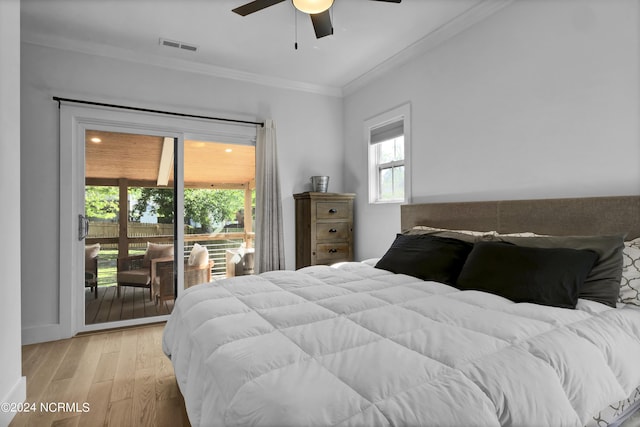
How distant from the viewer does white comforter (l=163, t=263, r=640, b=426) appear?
847 mm

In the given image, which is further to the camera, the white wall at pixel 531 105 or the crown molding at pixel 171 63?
the crown molding at pixel 171 63

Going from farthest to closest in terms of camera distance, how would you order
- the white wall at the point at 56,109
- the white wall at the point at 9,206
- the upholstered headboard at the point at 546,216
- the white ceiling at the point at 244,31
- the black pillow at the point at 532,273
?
the white wall at the point at 56,109 < the white ceiling at the point at 244,31 < the upholstered headboard at the point at 546,216 < the white wall at the point at 9,206 < the black pillow at the point at 532,273

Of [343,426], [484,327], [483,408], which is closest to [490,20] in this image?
[484,327]

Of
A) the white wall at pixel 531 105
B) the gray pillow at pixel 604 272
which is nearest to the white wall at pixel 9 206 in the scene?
the gray pillow at pixel 604 272

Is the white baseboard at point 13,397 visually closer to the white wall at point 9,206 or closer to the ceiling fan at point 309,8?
the white wall at point 9,206

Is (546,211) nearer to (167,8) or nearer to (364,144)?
(364,144)

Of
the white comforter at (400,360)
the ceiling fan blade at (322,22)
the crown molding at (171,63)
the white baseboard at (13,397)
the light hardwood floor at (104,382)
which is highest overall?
the crown molding at (171,63)

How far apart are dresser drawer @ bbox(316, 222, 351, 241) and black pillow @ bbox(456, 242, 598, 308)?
6.54 feet

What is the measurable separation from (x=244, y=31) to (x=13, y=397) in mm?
2995

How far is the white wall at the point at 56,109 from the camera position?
2.87m

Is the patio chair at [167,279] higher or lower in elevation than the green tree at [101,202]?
lower

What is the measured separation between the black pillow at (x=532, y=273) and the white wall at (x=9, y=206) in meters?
2.53

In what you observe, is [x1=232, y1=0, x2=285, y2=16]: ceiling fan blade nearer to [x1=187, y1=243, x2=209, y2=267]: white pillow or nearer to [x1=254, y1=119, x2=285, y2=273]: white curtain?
[x1=254, y1=119, x2=285, y2=273]: white curtain

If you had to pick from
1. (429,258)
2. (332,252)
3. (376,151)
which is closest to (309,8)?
(429,258)
